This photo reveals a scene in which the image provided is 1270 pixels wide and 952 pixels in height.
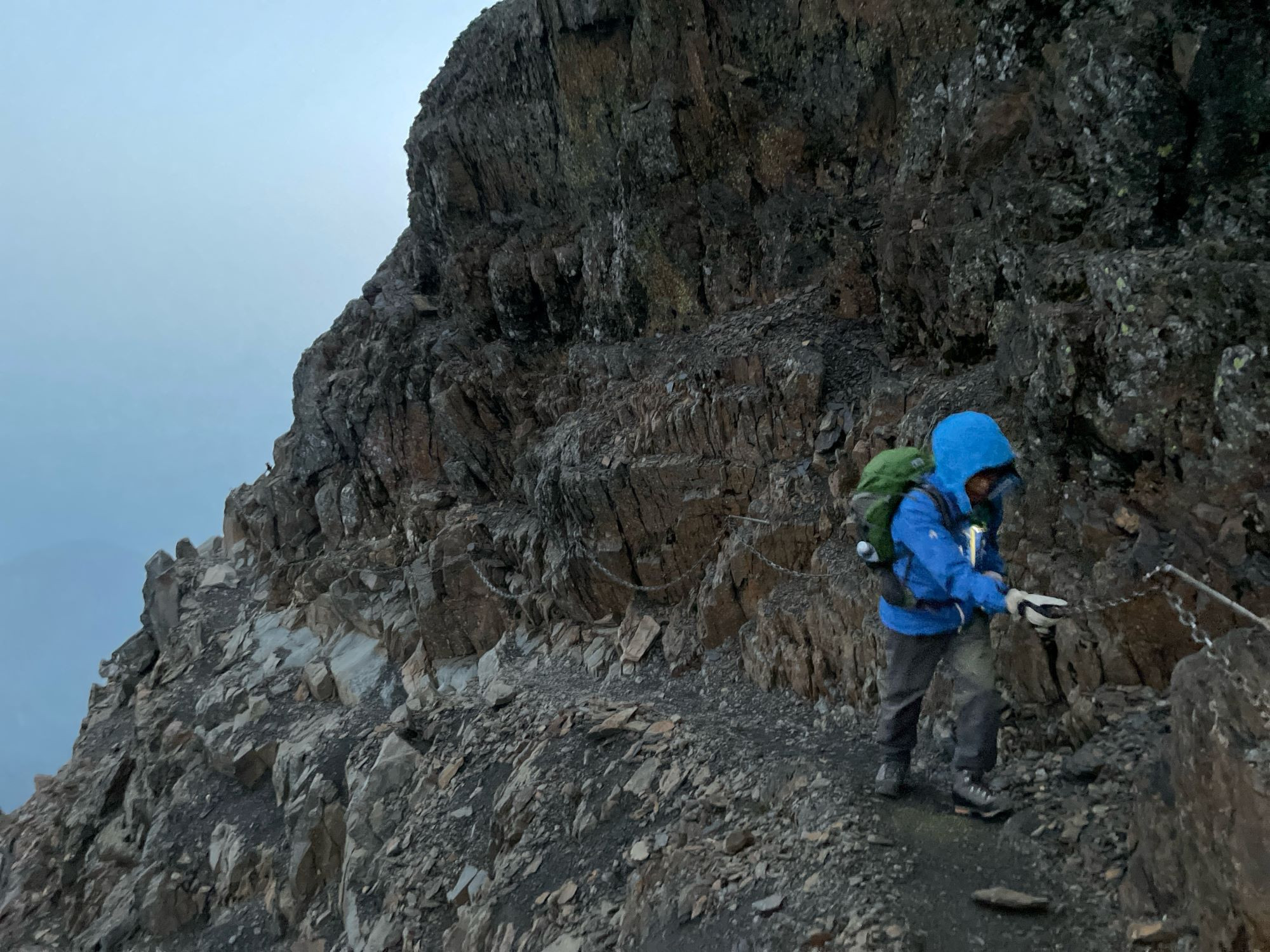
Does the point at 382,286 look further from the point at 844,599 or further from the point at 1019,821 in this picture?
the point at 1019,821

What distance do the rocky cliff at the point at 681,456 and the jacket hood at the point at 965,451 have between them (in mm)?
1758

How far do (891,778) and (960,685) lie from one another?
3.64ft

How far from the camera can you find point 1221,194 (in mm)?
7172

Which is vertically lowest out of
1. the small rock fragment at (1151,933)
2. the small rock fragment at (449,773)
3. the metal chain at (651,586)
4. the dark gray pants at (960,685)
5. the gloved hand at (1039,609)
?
→ the small rock fragment at (449,773)

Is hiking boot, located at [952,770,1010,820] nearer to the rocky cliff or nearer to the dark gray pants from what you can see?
the dark gray pants

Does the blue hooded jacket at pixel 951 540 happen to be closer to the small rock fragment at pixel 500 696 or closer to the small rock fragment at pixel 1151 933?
the small rock fragment at pixel 1151 933

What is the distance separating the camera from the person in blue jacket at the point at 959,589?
181 inches

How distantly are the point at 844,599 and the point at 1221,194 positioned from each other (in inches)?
235

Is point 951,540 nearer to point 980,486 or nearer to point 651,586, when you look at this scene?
point 980,486

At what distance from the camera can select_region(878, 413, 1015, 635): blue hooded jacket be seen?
452cm

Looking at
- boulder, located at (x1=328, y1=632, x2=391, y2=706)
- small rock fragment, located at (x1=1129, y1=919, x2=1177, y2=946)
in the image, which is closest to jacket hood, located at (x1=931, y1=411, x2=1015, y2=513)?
small rock fragment, located at (x1=1129, y1=919, x2=1177, y2=946)

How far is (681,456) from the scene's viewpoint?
1353 centimetres

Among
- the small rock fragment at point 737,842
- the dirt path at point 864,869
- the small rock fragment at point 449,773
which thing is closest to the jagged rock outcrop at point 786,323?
the dirt path at point 864,869

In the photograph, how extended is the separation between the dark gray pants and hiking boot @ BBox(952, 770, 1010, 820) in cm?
7
